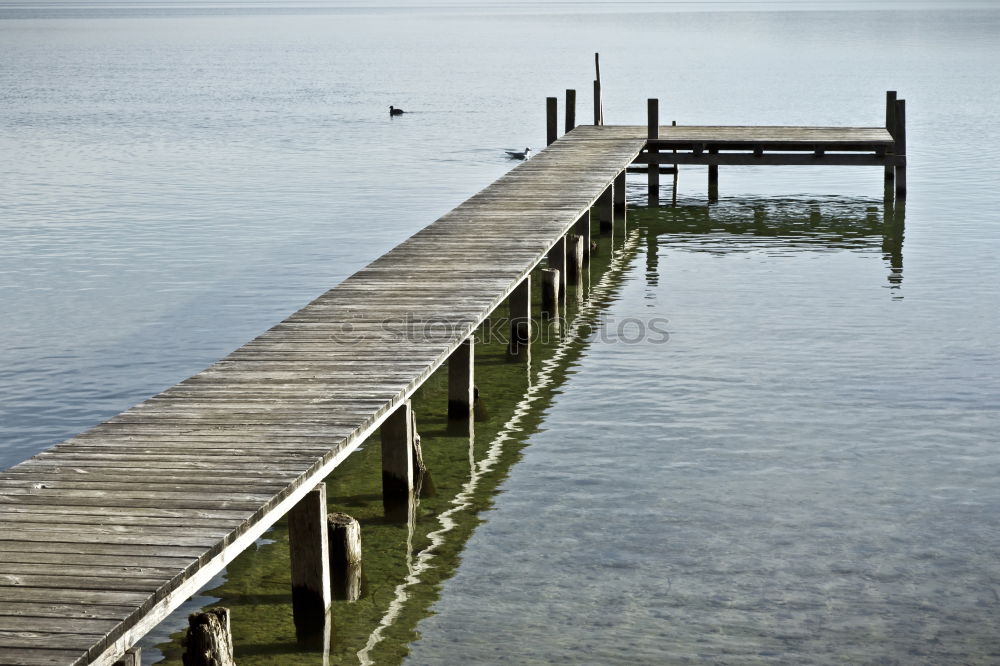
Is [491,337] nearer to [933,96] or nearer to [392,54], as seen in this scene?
[933,96]

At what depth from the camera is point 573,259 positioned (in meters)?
18.6

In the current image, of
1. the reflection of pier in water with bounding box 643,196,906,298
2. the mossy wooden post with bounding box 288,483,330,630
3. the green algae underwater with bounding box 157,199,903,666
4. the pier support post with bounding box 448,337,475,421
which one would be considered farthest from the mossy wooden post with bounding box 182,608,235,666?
the reflection of pier in water with bounding box 643,196,906,298

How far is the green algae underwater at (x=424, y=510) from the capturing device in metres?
8.48

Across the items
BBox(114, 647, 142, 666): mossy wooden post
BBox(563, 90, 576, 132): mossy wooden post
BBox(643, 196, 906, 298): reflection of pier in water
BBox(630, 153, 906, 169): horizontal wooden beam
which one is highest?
BBox(563, 90, 576, 132): mossy wooden post

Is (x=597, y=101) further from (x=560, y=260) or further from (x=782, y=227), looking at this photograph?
(x=560, y=260)

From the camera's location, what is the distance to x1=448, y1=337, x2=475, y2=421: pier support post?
1234cm

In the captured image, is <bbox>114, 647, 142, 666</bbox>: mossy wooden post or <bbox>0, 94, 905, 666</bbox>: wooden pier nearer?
<bbox>114, 647, 142, 666</bbox>: mossy wooden post

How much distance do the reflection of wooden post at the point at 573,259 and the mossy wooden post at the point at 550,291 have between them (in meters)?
1.81

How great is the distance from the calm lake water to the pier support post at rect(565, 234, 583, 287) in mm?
430

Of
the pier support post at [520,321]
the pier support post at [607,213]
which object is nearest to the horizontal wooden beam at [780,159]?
the pier support post at [607,213]

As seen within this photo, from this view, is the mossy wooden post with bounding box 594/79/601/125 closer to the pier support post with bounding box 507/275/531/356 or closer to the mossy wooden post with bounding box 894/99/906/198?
the mossy wooden post with bounding box 894/99/906/198

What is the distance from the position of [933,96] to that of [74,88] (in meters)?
34.9

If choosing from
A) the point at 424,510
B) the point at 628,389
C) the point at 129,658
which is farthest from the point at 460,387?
the point at 129,658

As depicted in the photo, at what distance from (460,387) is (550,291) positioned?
4.49 meters
